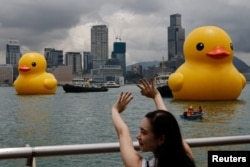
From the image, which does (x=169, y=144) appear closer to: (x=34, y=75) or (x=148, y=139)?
(x=148, y=139)

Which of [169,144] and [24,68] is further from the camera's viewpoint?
[24,68]

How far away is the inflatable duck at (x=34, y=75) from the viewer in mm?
45562

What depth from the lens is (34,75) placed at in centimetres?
4619

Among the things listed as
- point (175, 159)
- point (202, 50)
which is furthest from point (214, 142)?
point (202, 50)

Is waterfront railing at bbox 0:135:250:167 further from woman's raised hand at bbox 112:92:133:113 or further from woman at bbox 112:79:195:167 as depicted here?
woman at bbox 112:79:195:167

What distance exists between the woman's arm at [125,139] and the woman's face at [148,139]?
77 mm

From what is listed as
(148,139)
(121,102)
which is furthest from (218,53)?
(148,139)

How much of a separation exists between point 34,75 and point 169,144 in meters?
45.4

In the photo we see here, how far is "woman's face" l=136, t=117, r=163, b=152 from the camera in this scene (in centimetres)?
204

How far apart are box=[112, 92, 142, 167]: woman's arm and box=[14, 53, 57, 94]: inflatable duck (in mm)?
43889

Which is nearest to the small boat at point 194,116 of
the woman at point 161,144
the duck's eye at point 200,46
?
the duck's eye at point 200,46

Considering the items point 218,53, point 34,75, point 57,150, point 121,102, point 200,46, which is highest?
point 200,46

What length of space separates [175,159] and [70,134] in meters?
13.9

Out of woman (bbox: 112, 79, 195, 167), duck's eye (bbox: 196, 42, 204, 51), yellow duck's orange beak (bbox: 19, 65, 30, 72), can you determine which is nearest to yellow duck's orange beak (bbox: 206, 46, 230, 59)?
duck's eye (bbox: 196, 42, 204, 51)
